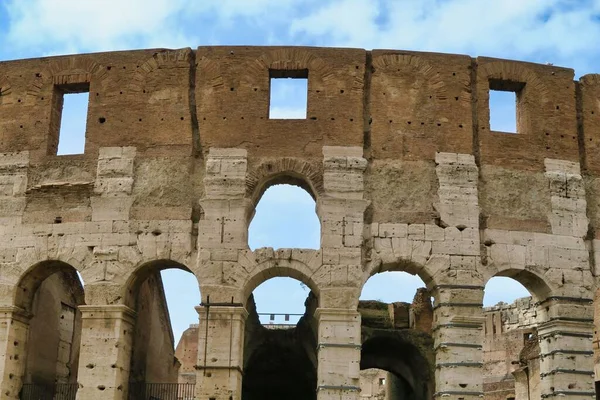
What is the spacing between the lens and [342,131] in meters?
14.5

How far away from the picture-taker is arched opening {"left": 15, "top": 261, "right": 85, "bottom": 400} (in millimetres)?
15672

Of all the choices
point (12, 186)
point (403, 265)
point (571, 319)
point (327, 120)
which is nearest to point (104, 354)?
point (12, 186)

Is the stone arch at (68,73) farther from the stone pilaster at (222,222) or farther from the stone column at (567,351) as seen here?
the stone column at (567,351)

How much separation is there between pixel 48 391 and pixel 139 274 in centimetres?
383

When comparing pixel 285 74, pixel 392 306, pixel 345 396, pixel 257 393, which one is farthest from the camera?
pixel 257 393

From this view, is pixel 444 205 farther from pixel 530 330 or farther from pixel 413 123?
pixel 530 330

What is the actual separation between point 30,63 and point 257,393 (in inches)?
380

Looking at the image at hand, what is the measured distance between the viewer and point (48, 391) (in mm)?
16391

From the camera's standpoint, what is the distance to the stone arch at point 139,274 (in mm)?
13906

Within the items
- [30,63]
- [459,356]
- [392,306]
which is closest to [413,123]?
[459,356]

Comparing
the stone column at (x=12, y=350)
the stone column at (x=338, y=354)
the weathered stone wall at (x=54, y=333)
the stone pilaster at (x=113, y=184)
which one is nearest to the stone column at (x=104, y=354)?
the stone column at (x=12, y=350)

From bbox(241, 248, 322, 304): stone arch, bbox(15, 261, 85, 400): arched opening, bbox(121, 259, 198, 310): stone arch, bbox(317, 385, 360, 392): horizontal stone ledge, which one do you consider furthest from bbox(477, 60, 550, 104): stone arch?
bbox(15, 261, 85, 400): arched opening

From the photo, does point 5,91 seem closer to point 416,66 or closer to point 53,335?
point 53,335

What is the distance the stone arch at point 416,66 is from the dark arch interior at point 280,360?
493 centimetres
